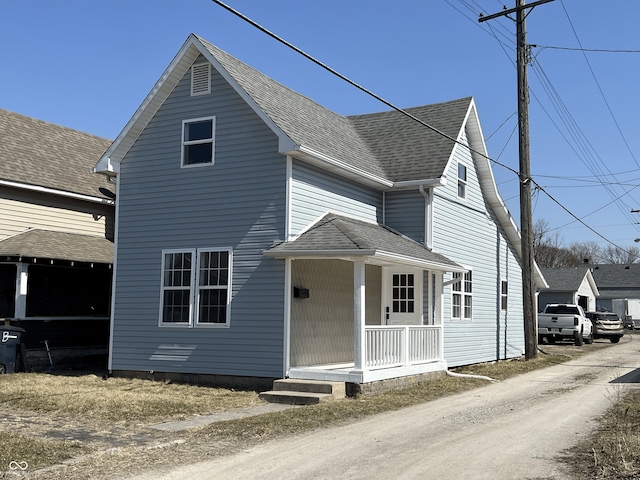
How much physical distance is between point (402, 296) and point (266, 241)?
15.6 feet

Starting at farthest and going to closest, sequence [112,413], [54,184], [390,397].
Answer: [54,184] < [390,397] < [112,413]

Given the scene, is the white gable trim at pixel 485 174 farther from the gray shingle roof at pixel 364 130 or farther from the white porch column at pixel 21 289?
the white porch column at pixel 21 289

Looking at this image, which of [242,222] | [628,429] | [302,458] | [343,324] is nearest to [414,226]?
[343,324]

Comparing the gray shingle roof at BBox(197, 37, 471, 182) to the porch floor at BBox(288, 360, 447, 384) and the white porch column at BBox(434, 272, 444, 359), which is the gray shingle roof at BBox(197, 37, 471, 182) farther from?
the porch floor at BBox(288, 360, 447, 384)

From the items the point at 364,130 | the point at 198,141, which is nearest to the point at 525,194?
the point at 364,130

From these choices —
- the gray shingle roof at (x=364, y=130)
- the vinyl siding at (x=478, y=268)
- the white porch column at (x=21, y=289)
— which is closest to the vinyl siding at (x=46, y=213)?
the white porch column at (x=21, y=289)

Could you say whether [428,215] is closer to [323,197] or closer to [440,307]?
[440,307]

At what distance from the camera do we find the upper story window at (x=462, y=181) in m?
20.0

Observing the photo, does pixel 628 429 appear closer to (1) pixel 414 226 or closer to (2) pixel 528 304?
(1) pixel 414 226

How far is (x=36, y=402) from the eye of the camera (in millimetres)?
12219

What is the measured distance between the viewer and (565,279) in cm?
4869

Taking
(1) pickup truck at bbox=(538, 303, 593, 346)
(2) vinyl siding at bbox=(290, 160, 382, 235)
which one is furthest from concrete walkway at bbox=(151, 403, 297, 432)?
(1) pickup truck at bbox=(538, 303, 593, 346)

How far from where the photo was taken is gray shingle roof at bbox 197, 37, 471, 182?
15867mm

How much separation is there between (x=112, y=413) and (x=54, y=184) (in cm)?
993
